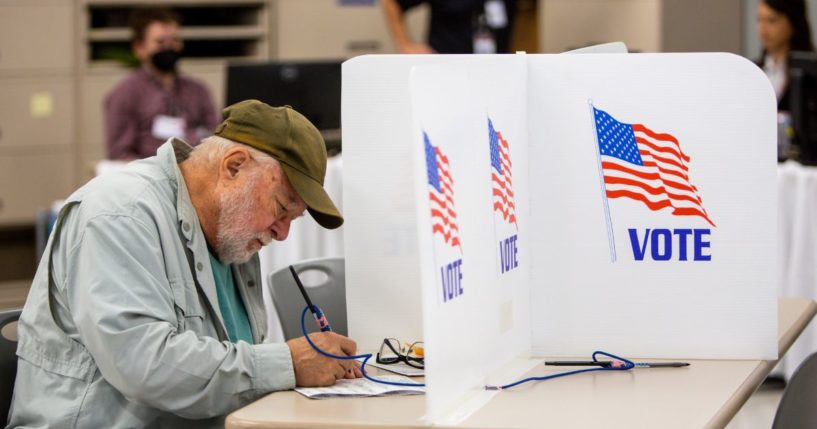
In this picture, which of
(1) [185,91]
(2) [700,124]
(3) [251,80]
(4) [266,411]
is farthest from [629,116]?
(1) [185,91]

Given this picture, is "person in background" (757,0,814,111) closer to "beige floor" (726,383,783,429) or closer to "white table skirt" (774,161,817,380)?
"white table skirt" (774,161,817,380)

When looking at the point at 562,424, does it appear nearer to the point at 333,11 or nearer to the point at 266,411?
the point at 266,411

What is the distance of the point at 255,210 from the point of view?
2025 millimetres

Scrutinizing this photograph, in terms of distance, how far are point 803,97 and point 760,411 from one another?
50.5 inches

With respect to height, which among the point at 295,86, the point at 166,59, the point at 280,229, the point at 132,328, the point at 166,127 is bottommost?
the point at 132,328

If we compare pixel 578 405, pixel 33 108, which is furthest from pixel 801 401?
pixel 33 108

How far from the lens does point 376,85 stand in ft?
6.88

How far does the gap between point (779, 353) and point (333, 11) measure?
5.21 meters

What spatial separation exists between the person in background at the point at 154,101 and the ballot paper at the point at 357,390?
A: 397 cm

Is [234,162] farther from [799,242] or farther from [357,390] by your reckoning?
[799,242]

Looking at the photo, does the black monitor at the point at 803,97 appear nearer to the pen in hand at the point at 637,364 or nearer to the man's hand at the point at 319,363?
the pen in hand at the point at 637,364

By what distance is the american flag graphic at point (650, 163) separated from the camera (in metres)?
2.07

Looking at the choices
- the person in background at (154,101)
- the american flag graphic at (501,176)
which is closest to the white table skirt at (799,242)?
the american flag graphic at (501,176)

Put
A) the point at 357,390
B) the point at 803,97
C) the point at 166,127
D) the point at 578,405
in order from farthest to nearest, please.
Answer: the point at 166,127 → the point at 803,97 → the point at 357,390 → the point at 578,405
